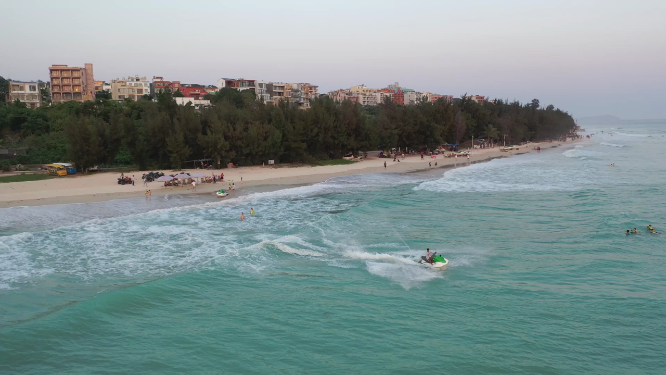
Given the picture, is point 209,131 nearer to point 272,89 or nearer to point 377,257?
point 377,257

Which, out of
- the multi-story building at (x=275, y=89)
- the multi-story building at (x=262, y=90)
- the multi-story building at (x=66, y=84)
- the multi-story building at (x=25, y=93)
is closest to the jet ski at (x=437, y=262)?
the multi-story building at (x=66, y=84)

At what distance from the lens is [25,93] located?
7375cm

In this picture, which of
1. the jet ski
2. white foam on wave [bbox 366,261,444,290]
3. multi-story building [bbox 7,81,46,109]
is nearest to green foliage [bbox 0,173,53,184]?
white foam on wave [bbox 366,261,444,290]

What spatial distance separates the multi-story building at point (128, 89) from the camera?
85312 millimetres

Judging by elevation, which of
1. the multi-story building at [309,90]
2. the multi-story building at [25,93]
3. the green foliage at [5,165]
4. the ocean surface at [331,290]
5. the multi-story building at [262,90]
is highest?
the multi-story building at [309,90]

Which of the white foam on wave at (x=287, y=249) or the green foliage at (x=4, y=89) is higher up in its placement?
the green foliage at (x=4, y=89)

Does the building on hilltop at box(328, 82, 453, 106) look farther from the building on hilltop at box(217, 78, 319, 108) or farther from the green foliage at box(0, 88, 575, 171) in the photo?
the green foliage at box(0, 88, 575, 171)

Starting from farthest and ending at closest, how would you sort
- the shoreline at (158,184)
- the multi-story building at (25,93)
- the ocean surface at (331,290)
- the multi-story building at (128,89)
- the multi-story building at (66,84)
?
the multi-story building at (128,89) < the multi-story building at (66,84) < the multi-story building at (25,93) < the shoreline at (158,184) < the ocean surface at (331,290)

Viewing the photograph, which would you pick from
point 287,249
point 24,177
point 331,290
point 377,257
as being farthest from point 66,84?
point 331,290

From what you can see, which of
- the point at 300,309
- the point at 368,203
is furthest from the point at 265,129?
the point at 300,309

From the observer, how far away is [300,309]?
14.5 meters

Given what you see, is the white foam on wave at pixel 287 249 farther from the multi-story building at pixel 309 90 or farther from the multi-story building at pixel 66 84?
the multi-story building at pixel 309 90

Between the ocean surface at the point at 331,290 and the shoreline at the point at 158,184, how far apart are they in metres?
3.15

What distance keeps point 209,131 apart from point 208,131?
0.14m
